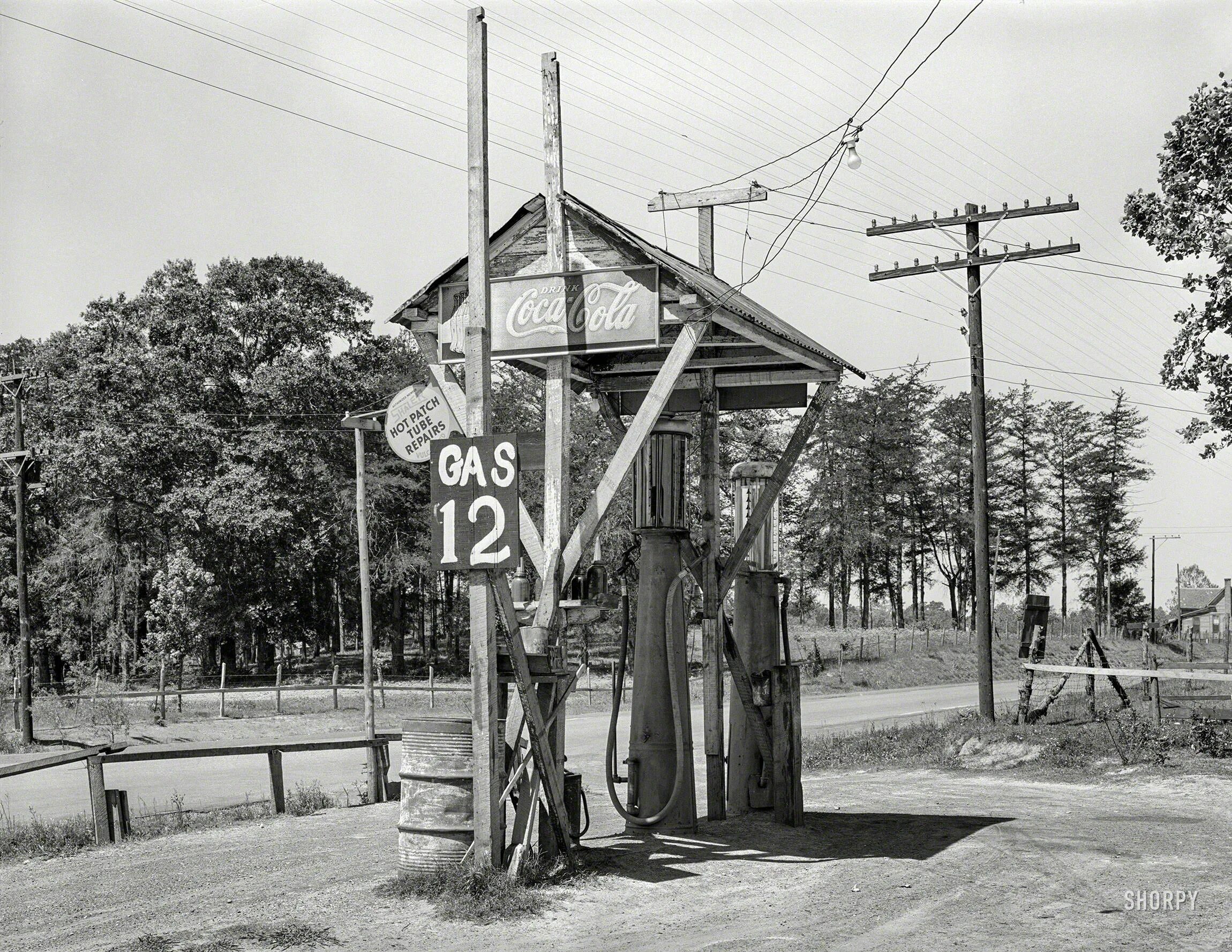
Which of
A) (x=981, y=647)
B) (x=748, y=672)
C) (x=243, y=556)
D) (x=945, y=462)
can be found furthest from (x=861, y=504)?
(x=748, y=672)

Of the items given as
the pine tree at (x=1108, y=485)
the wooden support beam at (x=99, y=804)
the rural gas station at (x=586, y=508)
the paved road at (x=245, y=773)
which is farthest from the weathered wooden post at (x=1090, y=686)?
the pine tree at (x=1108, y=485)

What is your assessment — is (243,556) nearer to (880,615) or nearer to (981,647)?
(981,647)

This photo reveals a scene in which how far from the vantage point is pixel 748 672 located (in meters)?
10.4

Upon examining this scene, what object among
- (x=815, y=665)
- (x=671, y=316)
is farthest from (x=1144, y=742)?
(x=815, y=665)

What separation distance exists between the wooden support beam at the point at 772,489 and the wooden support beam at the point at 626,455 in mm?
1732

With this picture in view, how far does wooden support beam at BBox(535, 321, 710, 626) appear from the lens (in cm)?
825

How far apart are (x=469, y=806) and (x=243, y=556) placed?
35.5 metres

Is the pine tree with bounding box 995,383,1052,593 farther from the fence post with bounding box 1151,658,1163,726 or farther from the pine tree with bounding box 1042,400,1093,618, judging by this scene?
the fence post with bounding box 1151,658,1163,726

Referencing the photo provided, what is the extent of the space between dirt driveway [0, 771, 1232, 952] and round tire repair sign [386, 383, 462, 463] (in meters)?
2.84

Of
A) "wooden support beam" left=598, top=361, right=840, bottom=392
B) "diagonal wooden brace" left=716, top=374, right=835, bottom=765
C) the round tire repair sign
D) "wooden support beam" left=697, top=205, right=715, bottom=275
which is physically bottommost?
"diagonal wooden brace" left=716, top=374, right=835, bottom=765

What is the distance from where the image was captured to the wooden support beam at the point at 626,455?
825 centimetres

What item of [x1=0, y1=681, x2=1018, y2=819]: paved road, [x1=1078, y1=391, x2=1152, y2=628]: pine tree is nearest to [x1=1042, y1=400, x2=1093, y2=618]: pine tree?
[x1=1078, y1=391, x2=1152, y2=628]: pine tree

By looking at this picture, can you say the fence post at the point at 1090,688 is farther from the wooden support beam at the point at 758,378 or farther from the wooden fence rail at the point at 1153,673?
the wooden support beam at the point at 758,378

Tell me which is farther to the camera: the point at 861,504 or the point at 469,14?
the point at 861,504
